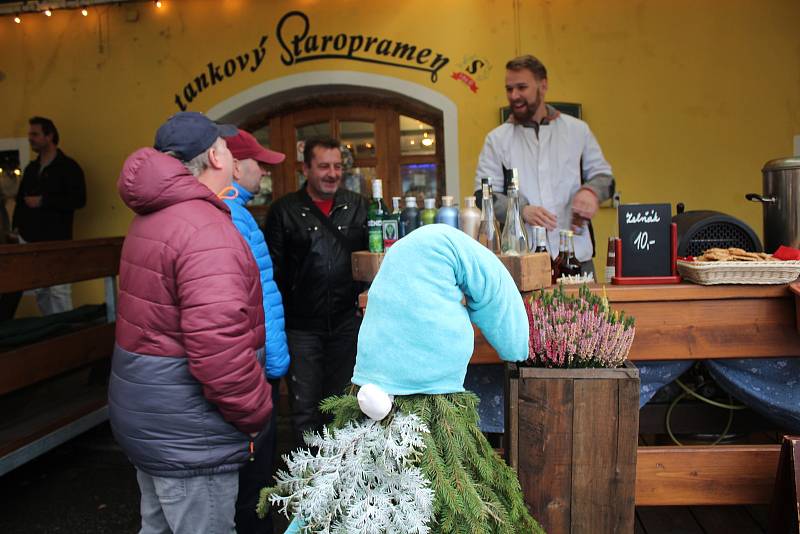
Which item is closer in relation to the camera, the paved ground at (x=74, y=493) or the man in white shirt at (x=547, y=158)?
the paved ground at (x=74, y=493)

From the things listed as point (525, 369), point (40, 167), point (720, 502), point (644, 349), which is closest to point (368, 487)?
point (525, 369)

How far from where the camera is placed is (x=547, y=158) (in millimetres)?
3312

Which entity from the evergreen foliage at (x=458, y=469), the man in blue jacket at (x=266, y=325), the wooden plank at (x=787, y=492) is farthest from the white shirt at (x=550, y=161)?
the evergreen foliage at (x=458, y=469)

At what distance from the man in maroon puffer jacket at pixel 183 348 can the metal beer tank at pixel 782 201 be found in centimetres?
213

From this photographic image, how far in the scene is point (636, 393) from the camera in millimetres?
1778

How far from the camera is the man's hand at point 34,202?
5.15m

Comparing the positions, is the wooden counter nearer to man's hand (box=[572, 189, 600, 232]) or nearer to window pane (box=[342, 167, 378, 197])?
man's hand (box=[572, 189, 600, 232])

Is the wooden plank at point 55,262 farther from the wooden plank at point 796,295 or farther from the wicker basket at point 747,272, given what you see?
the wooden plank at point 796,295

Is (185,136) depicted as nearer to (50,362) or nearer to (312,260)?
(312,260)

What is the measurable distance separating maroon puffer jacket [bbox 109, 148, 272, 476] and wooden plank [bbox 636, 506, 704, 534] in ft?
6.17

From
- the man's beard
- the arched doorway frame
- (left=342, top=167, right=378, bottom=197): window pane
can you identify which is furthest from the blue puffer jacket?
(left=342, top=167, right=378, bottom=197): window pane

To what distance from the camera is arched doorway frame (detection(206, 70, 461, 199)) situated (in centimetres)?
495

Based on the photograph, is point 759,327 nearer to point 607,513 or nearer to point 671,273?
point 671,273

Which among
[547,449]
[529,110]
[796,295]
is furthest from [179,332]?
[529,110]
